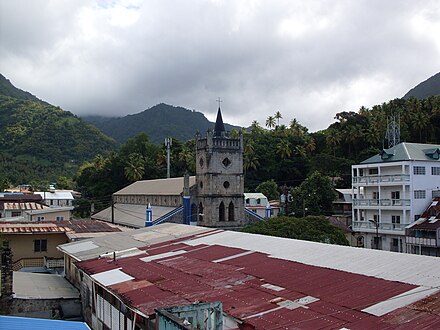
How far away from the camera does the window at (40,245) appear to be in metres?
28.6

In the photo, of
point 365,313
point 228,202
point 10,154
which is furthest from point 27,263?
point 10,154

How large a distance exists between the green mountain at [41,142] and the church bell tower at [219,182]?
59.7 m

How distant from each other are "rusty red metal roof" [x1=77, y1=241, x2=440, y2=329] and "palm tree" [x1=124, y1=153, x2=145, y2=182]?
187 ft

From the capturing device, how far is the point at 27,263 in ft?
91.5

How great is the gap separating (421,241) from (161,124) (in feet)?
497

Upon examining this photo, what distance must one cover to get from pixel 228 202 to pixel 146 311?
32432mm

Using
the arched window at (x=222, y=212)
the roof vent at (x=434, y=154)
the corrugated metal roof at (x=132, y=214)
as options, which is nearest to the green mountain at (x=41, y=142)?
the corrugated metal roof at (x=132, y=214)

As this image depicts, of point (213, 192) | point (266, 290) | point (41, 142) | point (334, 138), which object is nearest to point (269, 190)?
point (334, 138)

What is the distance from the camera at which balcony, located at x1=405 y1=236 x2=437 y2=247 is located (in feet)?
109

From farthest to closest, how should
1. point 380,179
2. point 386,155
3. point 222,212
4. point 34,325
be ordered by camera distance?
point 222,212, point 386,155, point 380,179, point 34,325

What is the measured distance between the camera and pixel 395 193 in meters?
39.3

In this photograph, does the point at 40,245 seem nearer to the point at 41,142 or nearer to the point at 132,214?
the point at 132,214

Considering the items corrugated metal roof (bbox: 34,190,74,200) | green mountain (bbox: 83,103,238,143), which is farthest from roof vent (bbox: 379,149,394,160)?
green mountain (bbox: 83,103,238,143)

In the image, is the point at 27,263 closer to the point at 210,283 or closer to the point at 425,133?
the point at 210,283
